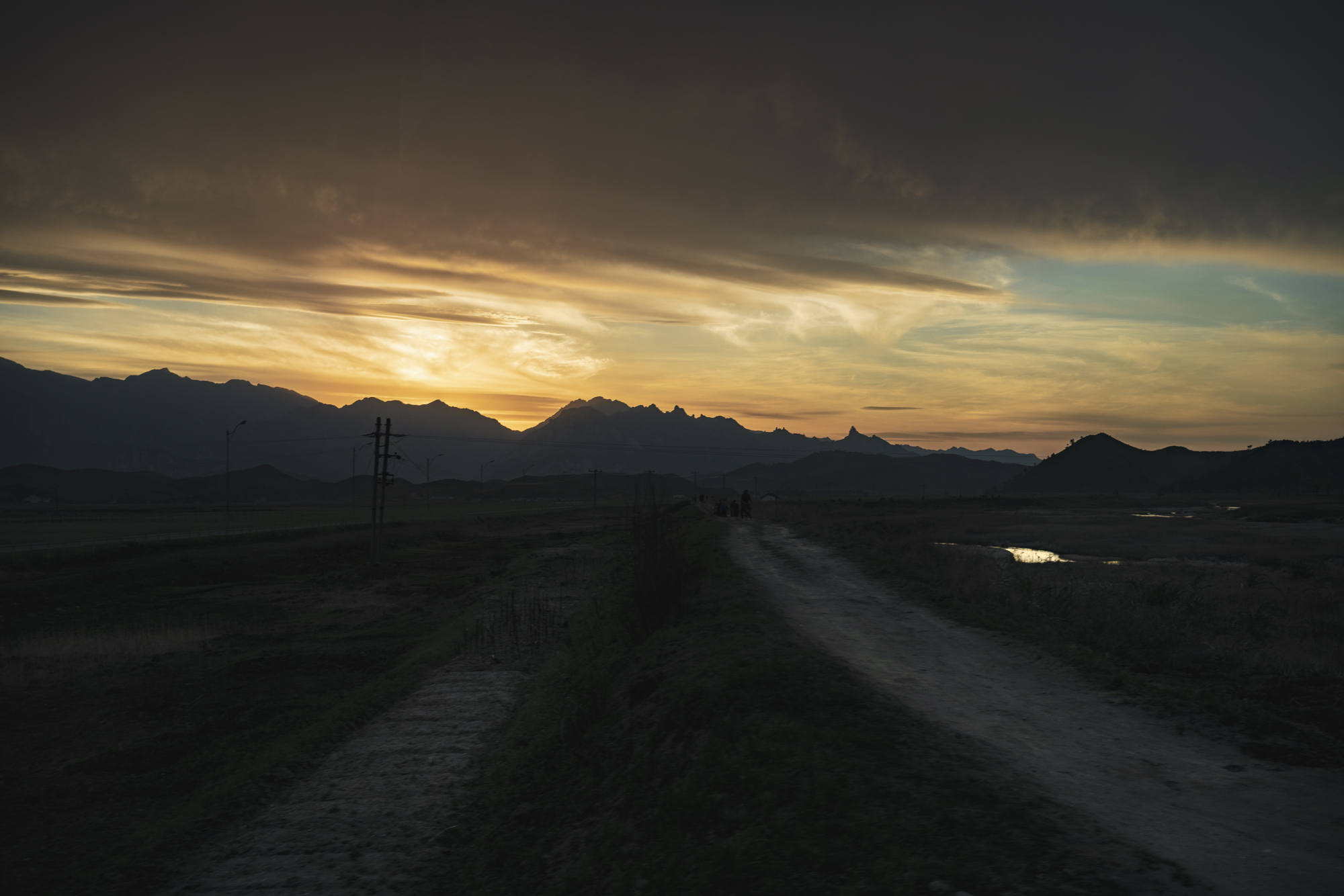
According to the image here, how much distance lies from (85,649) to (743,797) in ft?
87.1

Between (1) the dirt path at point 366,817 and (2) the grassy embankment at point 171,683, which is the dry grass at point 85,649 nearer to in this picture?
(2) the grassy embankment at point 171,683

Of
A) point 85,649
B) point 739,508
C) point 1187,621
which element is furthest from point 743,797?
point 739,508

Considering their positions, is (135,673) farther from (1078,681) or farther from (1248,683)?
(1248,683)

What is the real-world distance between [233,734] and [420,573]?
3193cm

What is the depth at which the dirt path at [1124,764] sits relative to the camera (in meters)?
6.00

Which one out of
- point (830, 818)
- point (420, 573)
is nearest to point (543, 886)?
point (830, 818)

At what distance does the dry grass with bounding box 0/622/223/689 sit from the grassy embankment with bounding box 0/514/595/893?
0.35ft

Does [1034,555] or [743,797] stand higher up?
[743,797]

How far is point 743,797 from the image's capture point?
7926 millimetres

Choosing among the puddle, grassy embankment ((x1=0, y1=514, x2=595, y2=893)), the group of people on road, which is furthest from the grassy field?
the puddle

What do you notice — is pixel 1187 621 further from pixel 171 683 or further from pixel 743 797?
pixel 171 683

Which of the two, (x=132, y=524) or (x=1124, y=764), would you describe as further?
(x=132, y=524)

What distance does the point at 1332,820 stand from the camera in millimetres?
6586

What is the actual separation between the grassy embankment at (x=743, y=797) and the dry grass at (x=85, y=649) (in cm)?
1658
